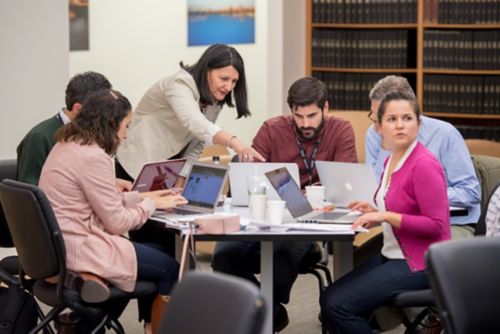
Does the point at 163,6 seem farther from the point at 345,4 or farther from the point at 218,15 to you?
the point at 345,4

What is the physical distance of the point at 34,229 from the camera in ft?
11.1

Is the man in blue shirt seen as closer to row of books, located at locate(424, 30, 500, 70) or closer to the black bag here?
the black bag

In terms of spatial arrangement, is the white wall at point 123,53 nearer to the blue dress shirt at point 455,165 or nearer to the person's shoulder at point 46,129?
the person's shoulder at point 46,129

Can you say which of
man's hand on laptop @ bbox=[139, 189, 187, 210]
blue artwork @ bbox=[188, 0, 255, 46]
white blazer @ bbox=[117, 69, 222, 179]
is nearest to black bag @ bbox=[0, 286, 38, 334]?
man's hand on laptop @ bbox=[139, 189, 187, 210]

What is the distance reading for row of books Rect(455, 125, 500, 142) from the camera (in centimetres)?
753

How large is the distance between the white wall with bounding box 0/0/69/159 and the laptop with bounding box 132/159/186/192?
1.76 meters

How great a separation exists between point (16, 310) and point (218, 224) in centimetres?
92

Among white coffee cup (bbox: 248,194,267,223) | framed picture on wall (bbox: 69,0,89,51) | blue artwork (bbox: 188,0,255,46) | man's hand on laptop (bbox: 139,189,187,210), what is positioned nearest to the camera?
white coffee cup (bbox: 248,194,267,223)

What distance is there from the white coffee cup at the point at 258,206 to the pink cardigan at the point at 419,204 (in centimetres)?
47

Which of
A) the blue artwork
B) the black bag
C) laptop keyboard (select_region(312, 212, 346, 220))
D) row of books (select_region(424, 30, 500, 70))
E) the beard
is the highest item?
the blue artwork

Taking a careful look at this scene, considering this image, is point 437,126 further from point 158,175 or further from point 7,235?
point 7,235

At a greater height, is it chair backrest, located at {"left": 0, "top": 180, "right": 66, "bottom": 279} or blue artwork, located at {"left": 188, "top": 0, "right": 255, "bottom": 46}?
blue artwork, located at {"left": 188, "top": 0, "right": 255, "bottom": 46}

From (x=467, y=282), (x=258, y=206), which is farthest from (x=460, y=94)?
(x=467, y=282)

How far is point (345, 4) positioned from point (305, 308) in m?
3.31
